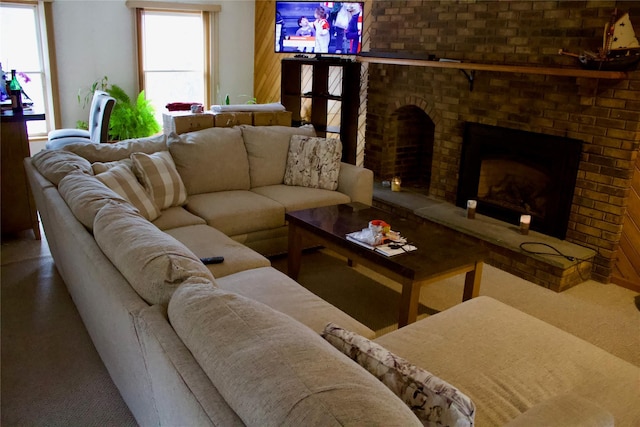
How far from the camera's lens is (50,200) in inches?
104

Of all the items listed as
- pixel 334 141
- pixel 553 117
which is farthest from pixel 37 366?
pixel 553 117

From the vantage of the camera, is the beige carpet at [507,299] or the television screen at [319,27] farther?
the television screen at [319,27]

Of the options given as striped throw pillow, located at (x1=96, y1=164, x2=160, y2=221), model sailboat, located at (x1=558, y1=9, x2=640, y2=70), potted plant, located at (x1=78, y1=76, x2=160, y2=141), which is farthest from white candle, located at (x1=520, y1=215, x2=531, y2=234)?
potted plant, located at (x1=78, y1=76, x2=160, y2=141)

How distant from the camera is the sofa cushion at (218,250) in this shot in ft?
8.93

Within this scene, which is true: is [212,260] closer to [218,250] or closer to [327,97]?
[218,250]

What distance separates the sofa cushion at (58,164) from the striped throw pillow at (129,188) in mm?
115

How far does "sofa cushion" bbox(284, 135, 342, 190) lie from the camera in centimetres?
416

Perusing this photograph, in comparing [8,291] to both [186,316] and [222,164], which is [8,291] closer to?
[222,164]

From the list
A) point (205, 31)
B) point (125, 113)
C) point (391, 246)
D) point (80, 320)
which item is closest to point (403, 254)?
point (391, 246)

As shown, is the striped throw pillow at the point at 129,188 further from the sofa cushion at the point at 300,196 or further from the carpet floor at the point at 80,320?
the sofa cushion at the point at 300,196

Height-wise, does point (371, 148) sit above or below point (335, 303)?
above

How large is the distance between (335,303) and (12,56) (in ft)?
15.1

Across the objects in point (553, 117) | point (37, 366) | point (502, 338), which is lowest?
point (37, 366)

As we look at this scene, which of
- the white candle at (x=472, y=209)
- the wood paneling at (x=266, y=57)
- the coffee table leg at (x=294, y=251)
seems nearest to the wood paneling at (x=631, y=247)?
the white candle at (x=472, y=209)
